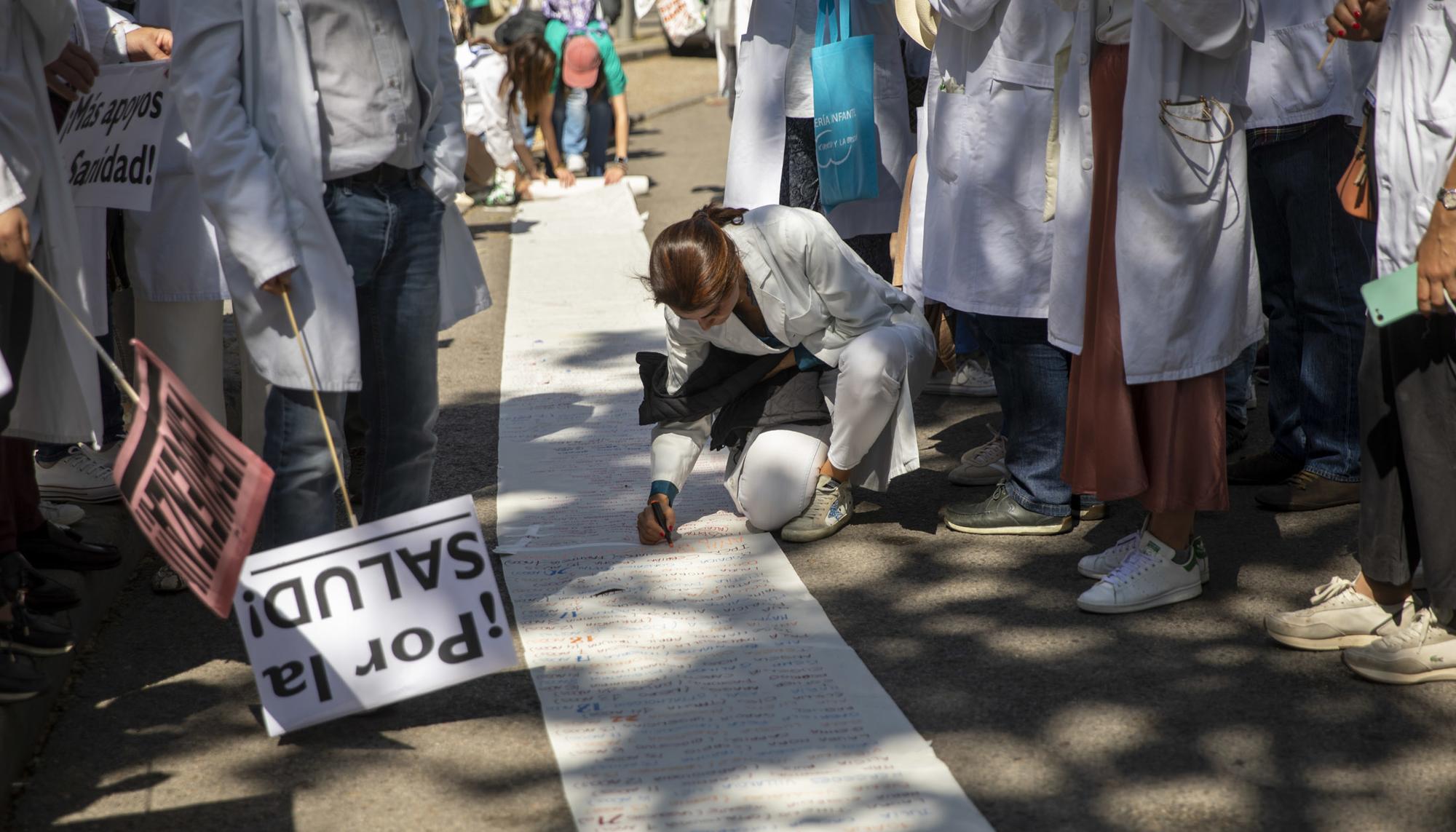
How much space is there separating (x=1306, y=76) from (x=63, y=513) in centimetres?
325

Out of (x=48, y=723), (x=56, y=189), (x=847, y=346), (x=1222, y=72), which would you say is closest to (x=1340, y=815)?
(x=1222, y=72)

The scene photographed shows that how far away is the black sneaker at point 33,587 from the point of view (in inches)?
116

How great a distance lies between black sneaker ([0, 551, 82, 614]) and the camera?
2938mm

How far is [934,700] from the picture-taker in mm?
2838

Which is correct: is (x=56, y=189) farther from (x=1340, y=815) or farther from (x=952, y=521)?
(x=1340, y=815)

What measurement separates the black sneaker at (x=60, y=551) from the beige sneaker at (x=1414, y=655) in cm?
271

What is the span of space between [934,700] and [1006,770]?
0.31 metres

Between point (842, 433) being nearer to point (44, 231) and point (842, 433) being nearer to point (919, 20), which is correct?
point (919, 20)

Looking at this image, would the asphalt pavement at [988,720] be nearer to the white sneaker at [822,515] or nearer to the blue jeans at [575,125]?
the white sneaker at [822,515]

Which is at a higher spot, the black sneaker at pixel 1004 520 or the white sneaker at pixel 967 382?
the black sneaker at pixel 1004 520

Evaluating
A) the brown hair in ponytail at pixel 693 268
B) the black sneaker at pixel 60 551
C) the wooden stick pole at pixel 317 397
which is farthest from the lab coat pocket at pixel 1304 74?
the black sneaker at pixel 60 551

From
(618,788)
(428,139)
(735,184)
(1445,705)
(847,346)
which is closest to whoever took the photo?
(618,788)

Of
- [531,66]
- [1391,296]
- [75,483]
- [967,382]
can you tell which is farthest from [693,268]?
[531,66]

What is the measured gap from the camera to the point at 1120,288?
3.09 meters
